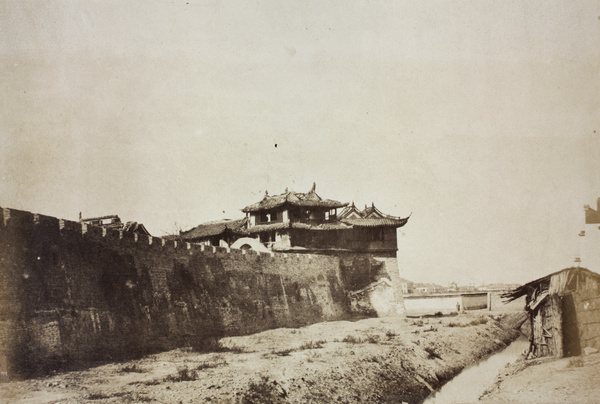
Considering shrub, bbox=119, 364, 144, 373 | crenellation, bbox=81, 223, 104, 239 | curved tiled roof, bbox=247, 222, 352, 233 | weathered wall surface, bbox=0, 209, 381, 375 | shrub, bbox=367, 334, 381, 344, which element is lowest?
shrub, bbox=367, 334, 381, 344

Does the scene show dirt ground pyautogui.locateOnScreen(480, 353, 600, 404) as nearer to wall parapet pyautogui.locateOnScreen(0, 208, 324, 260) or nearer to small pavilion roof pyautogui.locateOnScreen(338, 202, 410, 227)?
wall parapet pyautogui.locateOnScreen(0, 208, 324, 260)

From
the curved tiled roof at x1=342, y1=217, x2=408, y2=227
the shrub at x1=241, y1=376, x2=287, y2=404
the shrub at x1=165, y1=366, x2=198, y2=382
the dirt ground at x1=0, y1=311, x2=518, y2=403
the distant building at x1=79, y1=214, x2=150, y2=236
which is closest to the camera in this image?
the dirt ground at x1=0, y1=311, x2=518, y2=403

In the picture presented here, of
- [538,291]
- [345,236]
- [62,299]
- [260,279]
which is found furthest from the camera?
[345,236]

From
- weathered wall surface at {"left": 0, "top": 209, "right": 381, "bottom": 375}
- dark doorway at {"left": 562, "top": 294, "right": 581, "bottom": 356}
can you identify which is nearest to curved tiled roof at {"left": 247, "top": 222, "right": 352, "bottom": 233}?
weathered wall surface at {"left": 0, "top": 209, "right": 381, "bottom": 375}

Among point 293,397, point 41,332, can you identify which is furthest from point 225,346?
point 41,332

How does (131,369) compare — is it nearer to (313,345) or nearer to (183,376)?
(183,376)

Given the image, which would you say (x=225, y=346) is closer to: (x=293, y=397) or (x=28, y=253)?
(x=293, y=397)

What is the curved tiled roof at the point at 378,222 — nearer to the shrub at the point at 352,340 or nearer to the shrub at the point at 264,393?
the shrub at the point at 352,340

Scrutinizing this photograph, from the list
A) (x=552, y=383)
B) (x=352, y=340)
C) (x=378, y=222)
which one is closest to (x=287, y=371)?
(x=352, y=340)
